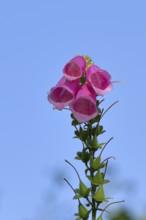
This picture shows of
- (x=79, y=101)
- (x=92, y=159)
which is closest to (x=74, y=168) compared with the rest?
(x=92, y=159)

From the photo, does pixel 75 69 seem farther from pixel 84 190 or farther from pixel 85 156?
pixel 84 190

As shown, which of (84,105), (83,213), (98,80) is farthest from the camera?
(98,80)

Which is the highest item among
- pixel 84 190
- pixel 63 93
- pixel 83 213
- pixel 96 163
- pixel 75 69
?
pixel 75 69

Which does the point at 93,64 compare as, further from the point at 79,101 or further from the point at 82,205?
the point at 82,205

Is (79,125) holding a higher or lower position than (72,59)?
lower

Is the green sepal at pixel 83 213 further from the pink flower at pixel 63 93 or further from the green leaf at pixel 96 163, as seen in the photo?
the pink flower at pixel 63 93

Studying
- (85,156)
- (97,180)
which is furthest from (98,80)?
(97,180)
